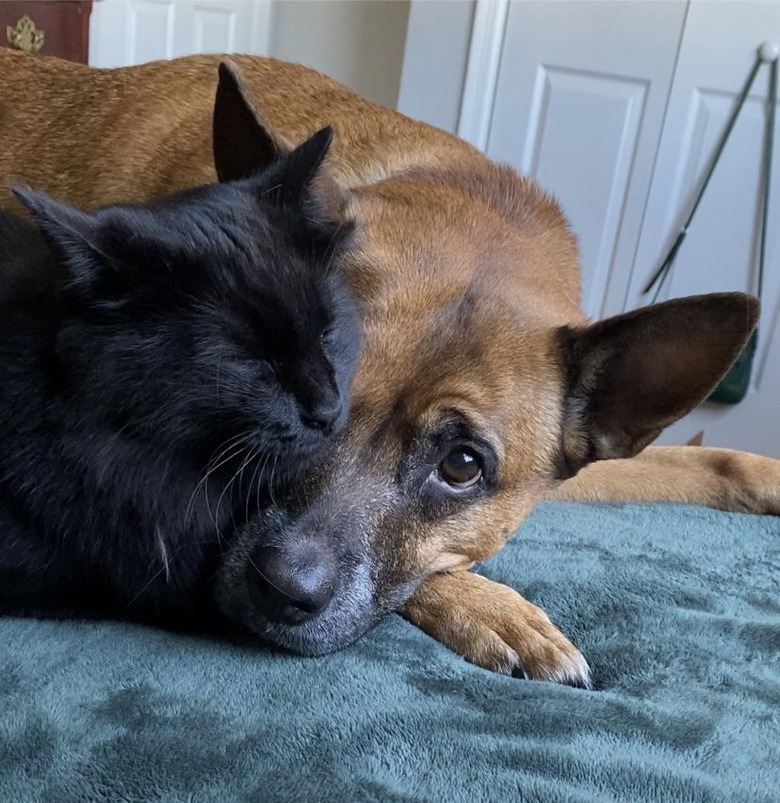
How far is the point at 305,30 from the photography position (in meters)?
5.14

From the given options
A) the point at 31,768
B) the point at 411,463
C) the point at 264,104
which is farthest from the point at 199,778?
the point at 264,104

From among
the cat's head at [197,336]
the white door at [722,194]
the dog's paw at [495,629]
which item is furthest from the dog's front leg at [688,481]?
the white door at [722,194]

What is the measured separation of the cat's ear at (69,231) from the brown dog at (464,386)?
50 cm

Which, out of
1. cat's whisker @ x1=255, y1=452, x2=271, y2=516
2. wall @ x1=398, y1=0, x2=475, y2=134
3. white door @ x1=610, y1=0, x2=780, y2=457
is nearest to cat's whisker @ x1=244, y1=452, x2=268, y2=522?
cat's whisker @ x1=255, y1=452, x2=271, y2=516

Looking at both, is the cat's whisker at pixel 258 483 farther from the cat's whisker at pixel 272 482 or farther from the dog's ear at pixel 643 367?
the dog's ear at pixel 643 367

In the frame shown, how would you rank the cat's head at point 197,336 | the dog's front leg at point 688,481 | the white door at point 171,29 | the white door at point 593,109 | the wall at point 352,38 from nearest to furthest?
1. the cat's head at point 197,336
2. the dog's front leg at point 688,481
3. the white door at point 593,109
4. the white door at point 171,29
5. the wall at point 352,38

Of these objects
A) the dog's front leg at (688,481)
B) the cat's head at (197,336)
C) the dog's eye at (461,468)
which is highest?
the cat's head at (197,336)

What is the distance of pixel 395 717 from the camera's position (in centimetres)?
122

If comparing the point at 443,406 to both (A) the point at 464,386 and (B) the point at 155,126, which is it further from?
(B) the point at 155,126

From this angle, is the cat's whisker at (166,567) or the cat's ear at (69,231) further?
the cat's whisker at (166,567)

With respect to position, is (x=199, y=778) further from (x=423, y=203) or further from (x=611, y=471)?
(x=611, y=471)

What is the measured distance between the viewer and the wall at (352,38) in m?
4.86

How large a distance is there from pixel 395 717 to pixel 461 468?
48 centimetres

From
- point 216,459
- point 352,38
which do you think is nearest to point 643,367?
point 216,459
